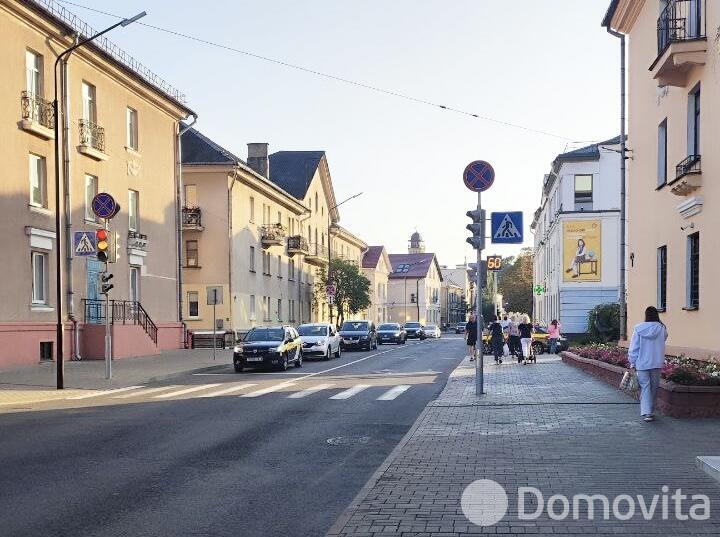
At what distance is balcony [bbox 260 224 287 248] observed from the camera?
47381 mm

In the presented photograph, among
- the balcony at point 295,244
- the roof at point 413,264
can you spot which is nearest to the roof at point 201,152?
the balcony at point 295,244

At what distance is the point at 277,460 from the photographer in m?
8.80

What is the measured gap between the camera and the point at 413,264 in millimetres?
114875

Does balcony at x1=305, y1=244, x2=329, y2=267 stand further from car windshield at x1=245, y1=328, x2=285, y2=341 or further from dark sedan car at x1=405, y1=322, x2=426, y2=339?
car windshield at x1=245, y1=328, x2=285, y2=341

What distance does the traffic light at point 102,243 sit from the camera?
17.8 metres

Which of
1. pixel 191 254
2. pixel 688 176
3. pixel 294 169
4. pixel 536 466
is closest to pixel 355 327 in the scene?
pixel 191 254

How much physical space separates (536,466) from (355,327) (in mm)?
32859

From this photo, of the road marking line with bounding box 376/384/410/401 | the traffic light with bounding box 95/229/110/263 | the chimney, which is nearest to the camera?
the road marking line with bounding box 376/384/410/401

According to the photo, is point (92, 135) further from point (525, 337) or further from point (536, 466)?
point (536, 466)

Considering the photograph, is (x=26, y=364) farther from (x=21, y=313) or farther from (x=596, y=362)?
(x=596, y=362)

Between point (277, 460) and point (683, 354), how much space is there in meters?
10.4

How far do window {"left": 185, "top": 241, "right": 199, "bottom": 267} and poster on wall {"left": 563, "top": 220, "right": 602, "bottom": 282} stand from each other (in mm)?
21098

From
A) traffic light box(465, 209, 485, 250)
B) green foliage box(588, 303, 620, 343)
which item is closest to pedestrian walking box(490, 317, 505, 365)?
green foliage box(588, 303, 620, 343)

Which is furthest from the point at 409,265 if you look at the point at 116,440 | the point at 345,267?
the point at 116,440
